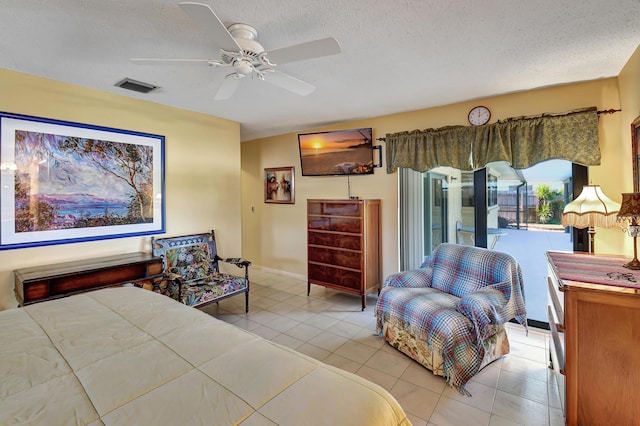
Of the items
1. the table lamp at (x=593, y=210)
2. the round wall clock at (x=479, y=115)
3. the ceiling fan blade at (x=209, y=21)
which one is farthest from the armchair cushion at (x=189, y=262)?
the table lamp at (x=593, y=210)

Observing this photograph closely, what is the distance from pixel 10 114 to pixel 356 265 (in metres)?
3.73

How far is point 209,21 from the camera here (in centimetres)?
149

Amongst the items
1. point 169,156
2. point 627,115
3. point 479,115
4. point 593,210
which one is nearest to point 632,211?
point 593,210

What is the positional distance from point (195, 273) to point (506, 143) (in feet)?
12.6

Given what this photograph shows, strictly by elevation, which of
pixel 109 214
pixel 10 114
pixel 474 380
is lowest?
pixel 474 380

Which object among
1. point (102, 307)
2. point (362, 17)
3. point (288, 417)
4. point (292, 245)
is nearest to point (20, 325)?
point (102, 307)

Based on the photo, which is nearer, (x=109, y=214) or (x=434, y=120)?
(x=109, y=214)

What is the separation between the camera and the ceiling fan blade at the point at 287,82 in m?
2.20

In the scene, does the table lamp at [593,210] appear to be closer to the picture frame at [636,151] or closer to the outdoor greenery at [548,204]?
the picture frame at [636,151]

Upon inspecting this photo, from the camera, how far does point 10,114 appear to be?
2.58 metres

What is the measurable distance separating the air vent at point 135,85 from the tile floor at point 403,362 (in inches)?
103

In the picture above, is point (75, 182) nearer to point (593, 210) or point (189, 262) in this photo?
point (189, 262)

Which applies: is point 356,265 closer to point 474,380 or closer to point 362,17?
point 474,380

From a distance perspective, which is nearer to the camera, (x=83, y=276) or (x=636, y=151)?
(x=636, y=151)
